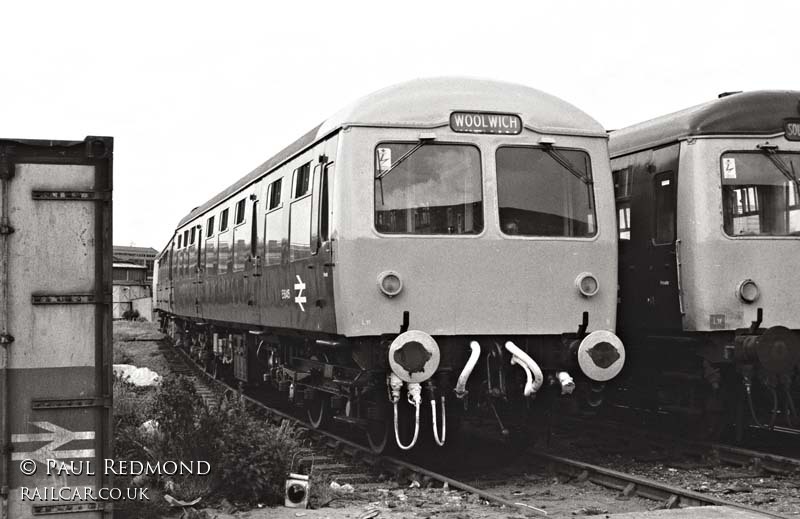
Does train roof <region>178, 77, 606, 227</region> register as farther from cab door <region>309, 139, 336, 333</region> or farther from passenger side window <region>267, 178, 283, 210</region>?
passenger side window <region>267, 178, 283, 210</region>

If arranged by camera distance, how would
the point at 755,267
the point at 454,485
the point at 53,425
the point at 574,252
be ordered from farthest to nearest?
the point at 755,267 < the point at 574,252 < the point at 454,485 < the point at 53,425

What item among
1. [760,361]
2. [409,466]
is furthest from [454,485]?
[760,361]

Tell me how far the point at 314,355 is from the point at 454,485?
259 cm

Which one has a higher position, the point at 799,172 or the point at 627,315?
the point at 799,172

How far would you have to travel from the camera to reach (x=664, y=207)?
10.1 metres

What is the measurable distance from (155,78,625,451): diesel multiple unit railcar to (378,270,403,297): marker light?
0.01 m

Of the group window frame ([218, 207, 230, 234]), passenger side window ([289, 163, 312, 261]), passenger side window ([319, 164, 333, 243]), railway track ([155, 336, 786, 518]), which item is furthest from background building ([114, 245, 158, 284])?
passenger side window ([319, 164, 333, 243])

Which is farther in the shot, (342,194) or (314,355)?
(314,355)

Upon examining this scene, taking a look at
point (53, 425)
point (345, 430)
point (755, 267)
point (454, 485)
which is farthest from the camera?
point (345, 430)

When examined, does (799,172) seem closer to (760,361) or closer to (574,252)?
(760,361)

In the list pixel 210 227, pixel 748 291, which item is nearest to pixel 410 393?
pixel 748 291

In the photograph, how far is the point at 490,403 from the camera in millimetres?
8680

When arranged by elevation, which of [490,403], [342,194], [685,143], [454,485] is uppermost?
[685,143]

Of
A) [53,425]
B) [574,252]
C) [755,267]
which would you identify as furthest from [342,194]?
[755,267]
